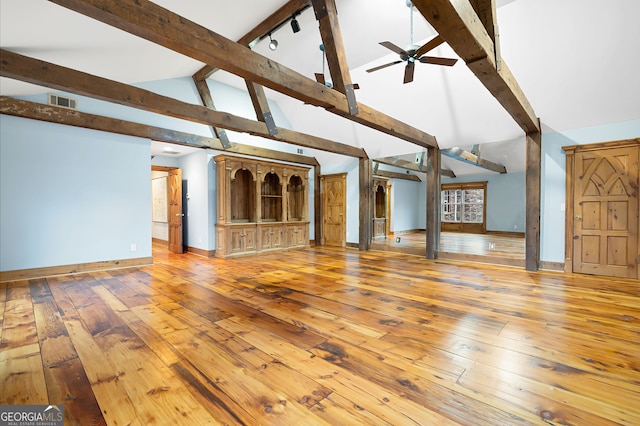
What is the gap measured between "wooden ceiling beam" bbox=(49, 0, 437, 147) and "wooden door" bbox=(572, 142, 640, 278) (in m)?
4.26

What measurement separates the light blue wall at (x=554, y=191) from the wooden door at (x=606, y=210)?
0.57 feet

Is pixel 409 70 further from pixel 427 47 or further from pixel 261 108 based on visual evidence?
pixel 261 108

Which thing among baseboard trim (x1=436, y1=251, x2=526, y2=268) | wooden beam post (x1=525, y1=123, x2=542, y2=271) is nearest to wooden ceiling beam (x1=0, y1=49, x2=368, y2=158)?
baseboard trim (x1=436, y1=251, x2=526, y2=268)

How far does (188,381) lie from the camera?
1.80 m

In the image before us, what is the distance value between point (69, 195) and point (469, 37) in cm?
581

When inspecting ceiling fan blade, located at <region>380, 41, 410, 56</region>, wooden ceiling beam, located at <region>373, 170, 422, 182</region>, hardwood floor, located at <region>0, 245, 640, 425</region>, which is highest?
ceiling fan blade, located at <region>380, 41, 410, 56</region>

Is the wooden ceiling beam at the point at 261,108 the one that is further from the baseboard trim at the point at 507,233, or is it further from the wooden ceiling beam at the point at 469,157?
the baseboard trim at the point at 507,233

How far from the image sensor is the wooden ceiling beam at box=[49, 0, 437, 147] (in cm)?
182

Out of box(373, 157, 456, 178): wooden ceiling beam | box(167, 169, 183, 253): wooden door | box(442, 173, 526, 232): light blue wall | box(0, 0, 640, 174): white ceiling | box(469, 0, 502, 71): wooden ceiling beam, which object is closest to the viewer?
box(469, 0, 502, 71): wooden ceiling beam

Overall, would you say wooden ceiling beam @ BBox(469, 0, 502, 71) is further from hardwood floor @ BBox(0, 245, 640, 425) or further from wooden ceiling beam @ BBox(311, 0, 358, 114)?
hardwood floor @ BBox(0, 245, 640, 425)

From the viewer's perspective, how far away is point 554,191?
5.09m

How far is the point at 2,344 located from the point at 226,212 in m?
4.38

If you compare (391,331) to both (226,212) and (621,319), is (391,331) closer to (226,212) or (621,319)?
(621,319)

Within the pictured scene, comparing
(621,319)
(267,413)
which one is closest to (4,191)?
(267,413)
